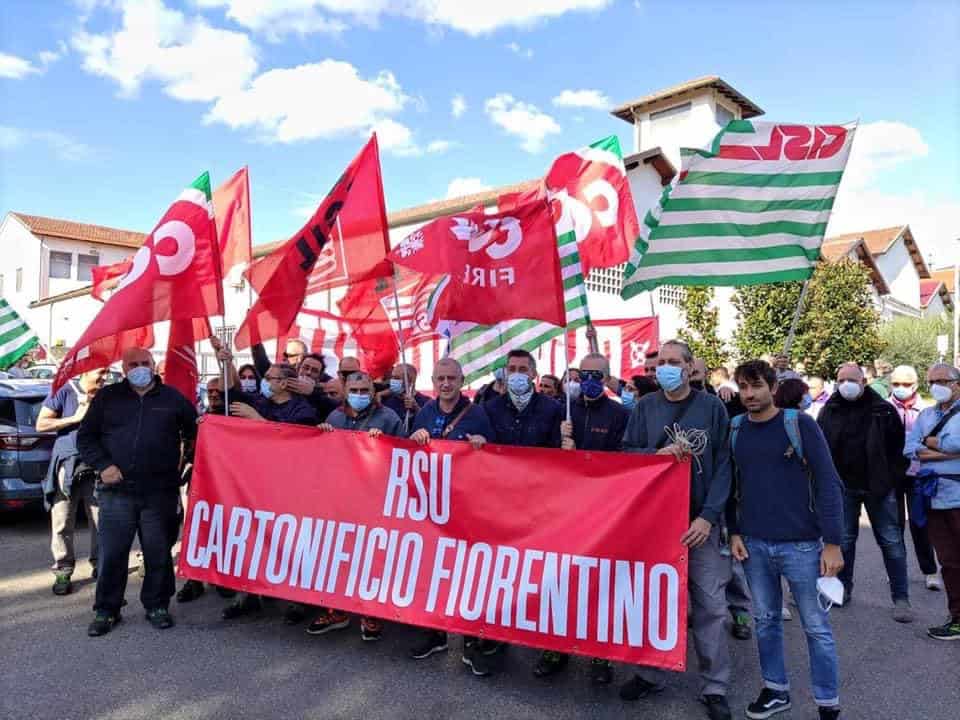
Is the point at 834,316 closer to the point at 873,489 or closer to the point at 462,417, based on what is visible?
the point at 873,489

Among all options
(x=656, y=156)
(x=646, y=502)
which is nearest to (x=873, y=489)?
(x=646, y=502)

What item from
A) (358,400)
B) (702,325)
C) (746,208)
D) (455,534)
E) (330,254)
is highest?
(702,325)

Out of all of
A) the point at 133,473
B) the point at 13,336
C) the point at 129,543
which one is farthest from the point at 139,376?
the point at 13,336

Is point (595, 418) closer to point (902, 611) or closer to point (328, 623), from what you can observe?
→ point (328, 623)

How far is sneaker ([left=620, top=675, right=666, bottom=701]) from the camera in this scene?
413cm

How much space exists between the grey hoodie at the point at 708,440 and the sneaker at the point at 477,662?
1.53 m

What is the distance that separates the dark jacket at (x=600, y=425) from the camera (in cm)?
487

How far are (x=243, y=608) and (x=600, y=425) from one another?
2984mm

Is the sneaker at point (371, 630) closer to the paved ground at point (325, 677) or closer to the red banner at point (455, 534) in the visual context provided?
the paved ground at point (325, 677)

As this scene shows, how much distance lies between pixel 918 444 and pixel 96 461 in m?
6.18

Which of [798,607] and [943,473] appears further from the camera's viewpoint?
[943,473]

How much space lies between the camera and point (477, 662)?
175 inches

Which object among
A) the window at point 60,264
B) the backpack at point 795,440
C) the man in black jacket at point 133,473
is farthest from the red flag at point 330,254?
the window at point 60,264

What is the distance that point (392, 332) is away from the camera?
7.57 m
